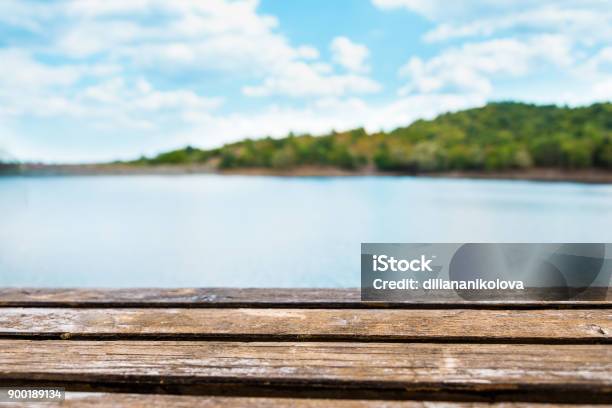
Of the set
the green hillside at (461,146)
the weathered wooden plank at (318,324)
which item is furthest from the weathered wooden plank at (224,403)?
the green hillside at (461,146)

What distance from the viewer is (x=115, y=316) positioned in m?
1.19

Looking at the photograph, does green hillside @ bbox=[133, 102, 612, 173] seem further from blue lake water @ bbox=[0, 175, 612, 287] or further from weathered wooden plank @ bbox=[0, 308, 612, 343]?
weathered wooden plank @ bbox=[0, 308, 612, 343]

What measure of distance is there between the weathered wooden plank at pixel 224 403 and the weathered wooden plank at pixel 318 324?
0.22 meters

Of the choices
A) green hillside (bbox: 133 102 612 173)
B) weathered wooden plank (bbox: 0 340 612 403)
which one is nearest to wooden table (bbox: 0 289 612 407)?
weathered wooden plank (bbox: 0 340 612 403)

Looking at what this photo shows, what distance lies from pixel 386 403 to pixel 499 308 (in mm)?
522

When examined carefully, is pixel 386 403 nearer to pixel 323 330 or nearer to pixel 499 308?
pixel 323 330

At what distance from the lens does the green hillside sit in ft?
117

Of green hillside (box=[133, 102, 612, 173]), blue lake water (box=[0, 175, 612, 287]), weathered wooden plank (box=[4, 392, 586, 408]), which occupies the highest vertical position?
green hillside (box=[133, 102, 612, 173])

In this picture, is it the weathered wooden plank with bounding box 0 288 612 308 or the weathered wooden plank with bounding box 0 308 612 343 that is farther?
the weathered wooden plank with bounding box 0 288 612 308

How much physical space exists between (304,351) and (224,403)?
0.69 feet

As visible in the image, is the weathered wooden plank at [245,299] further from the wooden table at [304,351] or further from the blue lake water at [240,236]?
the blue lake water at [240,236]

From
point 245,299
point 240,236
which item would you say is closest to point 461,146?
point 240,236

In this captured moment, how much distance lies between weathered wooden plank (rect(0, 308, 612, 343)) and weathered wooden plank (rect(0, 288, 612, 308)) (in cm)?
3

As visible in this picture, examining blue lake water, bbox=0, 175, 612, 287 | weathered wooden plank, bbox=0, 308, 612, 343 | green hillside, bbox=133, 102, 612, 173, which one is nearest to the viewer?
weathered wooden plank, bbox=0, 308, 612, 343
